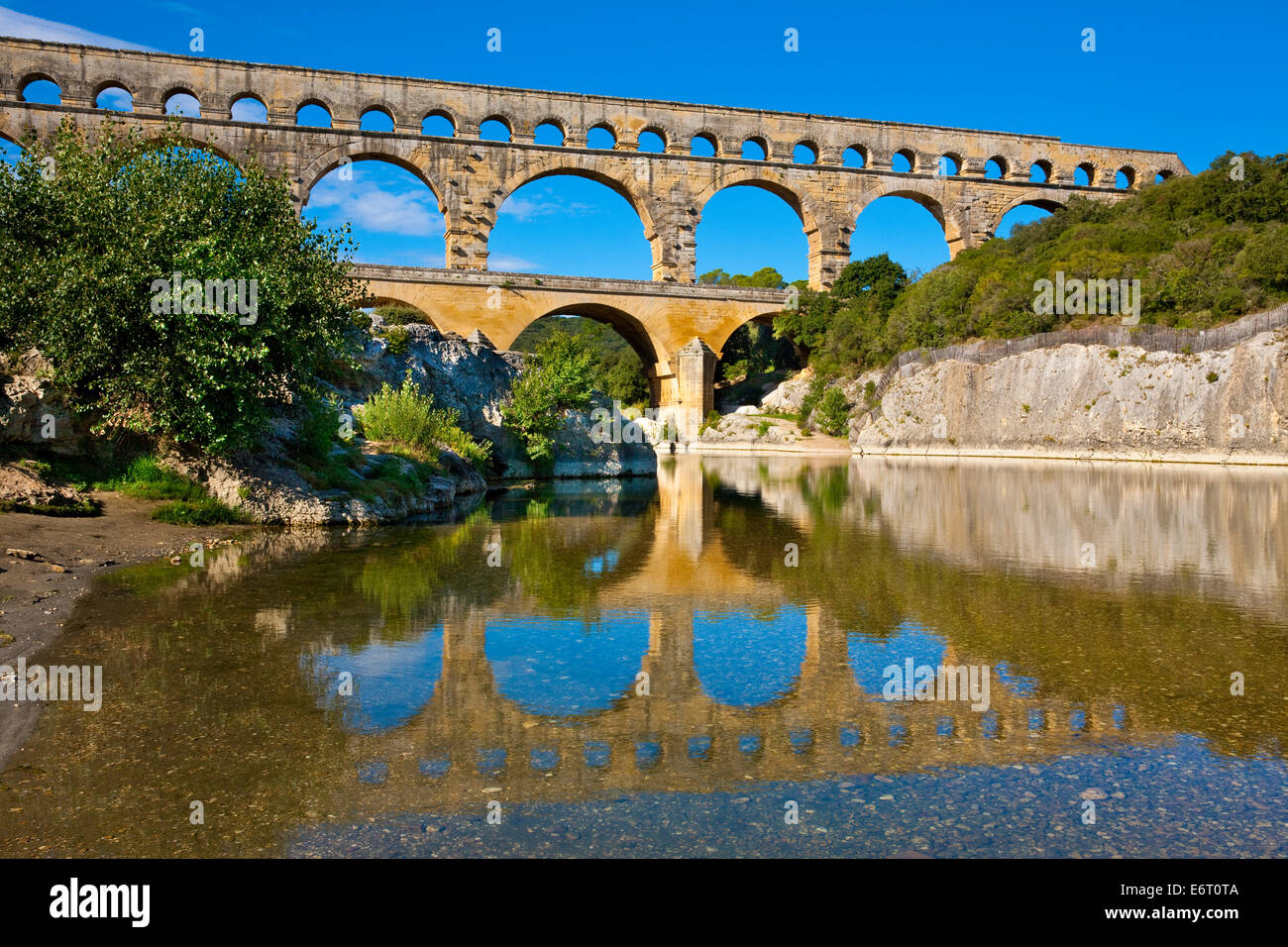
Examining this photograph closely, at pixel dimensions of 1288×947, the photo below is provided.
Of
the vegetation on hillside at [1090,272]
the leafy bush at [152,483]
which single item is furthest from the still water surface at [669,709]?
the vegetation on hillside at [1090,272]

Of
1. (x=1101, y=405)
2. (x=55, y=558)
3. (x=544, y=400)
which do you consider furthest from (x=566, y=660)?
(x=1101, y=405)

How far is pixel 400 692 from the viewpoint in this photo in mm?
5430

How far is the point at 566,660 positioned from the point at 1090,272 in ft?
122

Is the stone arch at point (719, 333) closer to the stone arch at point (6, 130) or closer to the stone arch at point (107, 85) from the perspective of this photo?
the stone arch at point (107, 85)

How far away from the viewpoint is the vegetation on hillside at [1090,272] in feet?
107

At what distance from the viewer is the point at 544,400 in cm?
2448

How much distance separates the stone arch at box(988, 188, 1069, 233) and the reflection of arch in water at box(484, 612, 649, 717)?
56.5 m

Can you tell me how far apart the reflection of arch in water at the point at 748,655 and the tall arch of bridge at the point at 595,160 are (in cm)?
3940

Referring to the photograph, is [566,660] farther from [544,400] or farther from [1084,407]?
[1084,407]

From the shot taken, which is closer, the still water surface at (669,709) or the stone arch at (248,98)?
the still water surface at (669,709)

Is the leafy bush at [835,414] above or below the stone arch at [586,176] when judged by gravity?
below

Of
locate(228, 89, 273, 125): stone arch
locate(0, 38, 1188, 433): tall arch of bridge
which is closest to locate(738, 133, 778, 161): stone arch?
locate(0, 38, 1188, 433): tall arch of bridge
